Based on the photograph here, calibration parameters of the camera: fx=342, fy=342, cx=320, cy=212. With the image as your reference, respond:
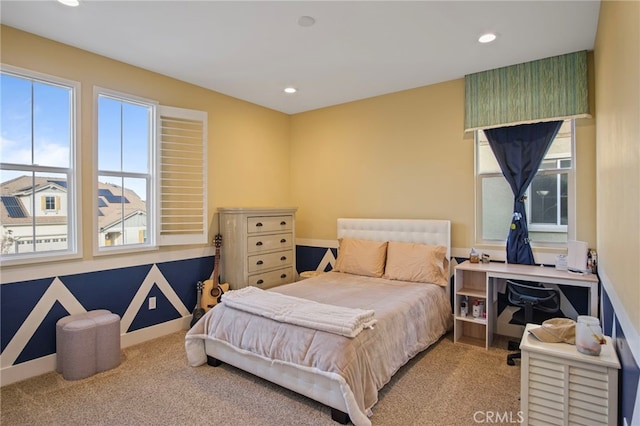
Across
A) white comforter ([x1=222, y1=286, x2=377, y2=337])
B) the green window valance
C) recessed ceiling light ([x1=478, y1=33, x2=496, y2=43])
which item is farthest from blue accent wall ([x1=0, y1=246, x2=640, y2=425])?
recessed ceiling light ([x1=478, y1=33, x2=496, y2=43])

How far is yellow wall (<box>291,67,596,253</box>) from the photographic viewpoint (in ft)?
12.5

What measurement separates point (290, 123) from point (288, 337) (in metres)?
3.75

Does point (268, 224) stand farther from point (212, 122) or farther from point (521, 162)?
point (521, 162)

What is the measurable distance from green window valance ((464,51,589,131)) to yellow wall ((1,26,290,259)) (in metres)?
2.70

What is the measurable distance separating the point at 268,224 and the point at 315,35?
7.67 ft

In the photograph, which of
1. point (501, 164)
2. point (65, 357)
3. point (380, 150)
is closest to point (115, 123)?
point (65, 357)

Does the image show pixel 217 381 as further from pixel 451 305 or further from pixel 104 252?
pixel 451 305

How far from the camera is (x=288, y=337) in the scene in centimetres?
244

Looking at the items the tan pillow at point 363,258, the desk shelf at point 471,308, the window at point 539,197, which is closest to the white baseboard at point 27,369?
the tan pillow at point 363,258

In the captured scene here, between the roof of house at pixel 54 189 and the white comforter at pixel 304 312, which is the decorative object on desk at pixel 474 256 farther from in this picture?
the roof of house at pixel 54 189

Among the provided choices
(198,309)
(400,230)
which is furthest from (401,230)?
(198,309)

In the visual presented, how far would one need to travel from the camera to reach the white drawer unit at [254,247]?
4121 mm

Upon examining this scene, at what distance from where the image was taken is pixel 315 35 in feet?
9.54

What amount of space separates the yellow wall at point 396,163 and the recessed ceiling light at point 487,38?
872mm
